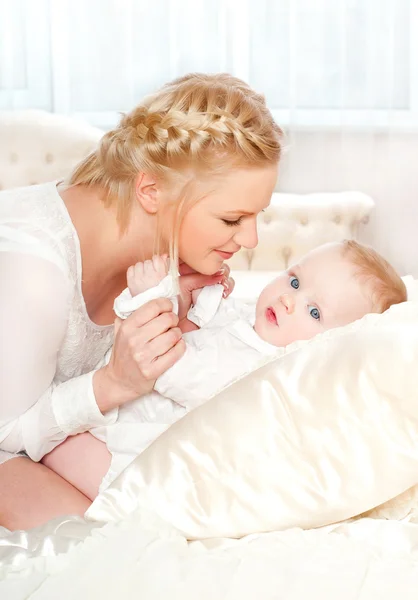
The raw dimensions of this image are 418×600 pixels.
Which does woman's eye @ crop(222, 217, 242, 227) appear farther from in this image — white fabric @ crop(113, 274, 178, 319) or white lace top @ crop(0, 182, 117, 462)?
white lace top @ crop(0, 182, 117, 462)

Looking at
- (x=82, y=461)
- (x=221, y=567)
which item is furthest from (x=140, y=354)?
(x=221, y=567)

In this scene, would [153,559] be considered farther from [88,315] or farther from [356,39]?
[356,39]

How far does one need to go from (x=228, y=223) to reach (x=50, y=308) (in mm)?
360

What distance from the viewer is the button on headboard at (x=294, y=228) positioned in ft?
9.70

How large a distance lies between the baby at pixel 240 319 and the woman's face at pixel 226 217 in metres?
0.08

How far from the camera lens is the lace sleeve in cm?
137

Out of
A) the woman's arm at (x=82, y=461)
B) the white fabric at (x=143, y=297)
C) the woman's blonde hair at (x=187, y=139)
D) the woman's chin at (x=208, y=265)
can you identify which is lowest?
the woman's arm at (x=82, y=461)

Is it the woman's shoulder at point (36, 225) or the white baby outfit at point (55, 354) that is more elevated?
the woman's shoulder at point (36, 225)

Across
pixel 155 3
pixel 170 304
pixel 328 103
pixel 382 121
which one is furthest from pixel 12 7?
pixel 170 304

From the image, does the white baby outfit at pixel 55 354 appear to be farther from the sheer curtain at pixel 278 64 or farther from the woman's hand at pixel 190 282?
the sheer curtain at pixel 278 64

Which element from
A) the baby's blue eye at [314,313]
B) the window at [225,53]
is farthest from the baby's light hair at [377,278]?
the window at [225,53]

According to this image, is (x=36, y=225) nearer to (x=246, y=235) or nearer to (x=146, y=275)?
(x=146, y=275)

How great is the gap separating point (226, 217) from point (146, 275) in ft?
0.60

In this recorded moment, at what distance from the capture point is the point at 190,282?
1690 mm
